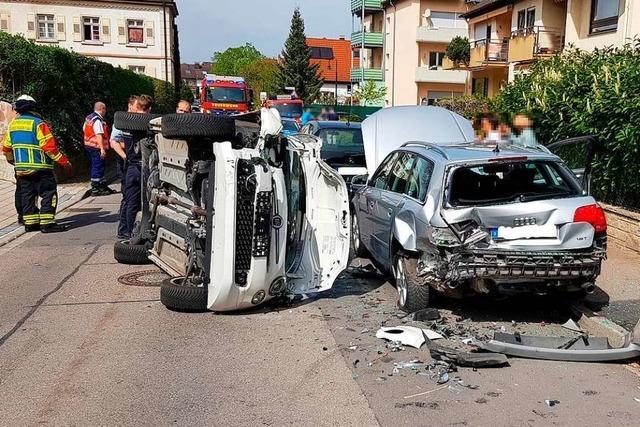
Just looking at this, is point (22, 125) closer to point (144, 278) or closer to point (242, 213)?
point (144, 278)

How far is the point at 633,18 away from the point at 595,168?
14.8 meters

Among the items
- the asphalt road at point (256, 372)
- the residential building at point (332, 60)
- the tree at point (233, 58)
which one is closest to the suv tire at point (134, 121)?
the asphalt road at point (256, 372)

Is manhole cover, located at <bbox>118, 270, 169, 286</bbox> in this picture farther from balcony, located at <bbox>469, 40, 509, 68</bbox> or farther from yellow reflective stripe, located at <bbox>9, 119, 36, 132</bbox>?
balcony, located at <bbox>469, 40, 509, 68</bbox>

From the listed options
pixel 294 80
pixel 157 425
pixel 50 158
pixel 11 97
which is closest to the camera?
pixel 157 425

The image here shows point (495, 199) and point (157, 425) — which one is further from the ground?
point (495, 199)

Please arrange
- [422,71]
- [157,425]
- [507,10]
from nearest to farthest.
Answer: [157,425], [507,10], [422,71]

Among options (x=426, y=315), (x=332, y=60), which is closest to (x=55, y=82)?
(x=426, y=315)

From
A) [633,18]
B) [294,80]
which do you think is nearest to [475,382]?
[633,18]

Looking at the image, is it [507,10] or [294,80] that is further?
[294,80]

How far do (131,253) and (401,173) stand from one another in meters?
3.51

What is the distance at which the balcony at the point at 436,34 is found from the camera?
47719mm

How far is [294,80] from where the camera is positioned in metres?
71.0

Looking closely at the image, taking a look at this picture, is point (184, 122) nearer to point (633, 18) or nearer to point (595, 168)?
point (595, 168)

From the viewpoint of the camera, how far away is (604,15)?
936 inches
